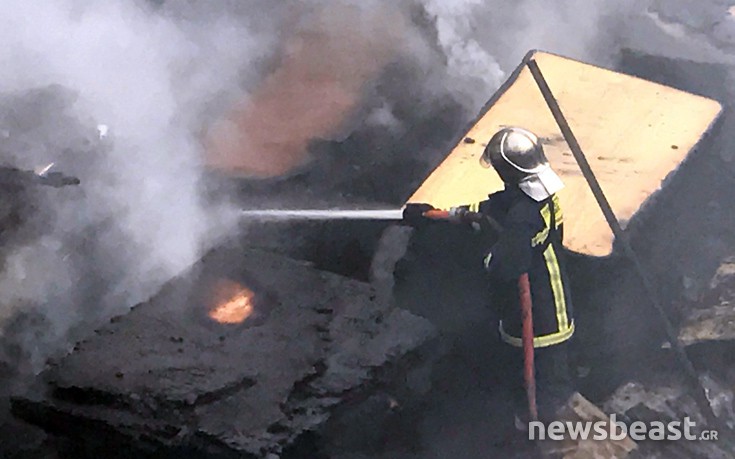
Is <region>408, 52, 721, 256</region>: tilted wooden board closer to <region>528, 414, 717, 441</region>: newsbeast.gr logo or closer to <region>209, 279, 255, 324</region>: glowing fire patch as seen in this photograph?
<region>528, 414, 717, 441</region>: newsbeast.gr logo

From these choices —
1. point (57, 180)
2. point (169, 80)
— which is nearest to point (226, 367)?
point (57, 180)

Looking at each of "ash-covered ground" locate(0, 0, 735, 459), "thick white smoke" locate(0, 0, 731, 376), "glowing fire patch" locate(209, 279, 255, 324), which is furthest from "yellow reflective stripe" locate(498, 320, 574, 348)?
"thick white smoke" locate(0, 0, 731, 376)

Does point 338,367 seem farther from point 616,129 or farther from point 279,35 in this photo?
point 279,35

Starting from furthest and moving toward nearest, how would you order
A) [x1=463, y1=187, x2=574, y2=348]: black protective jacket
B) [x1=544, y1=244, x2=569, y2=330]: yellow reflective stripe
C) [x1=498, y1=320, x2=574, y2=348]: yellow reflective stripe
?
[x1=498, y1=320, x2=574, y2=348]: yellow reflective stripe < [x1=544, y1=244, x2=569, y2=330]: yellow reflective stripe < [x1=463, y1=187, x2=574, y2=348]: black protective jacket

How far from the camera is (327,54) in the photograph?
7.91 metres

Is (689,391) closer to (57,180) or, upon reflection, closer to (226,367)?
(226,367)

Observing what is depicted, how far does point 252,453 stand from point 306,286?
48.2 inches

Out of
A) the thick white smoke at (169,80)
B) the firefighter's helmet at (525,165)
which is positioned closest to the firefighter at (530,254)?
the firefighter's helmet at (525,165)

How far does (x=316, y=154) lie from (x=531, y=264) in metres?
2.45

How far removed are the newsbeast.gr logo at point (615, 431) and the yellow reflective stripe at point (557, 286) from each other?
2.02 ft

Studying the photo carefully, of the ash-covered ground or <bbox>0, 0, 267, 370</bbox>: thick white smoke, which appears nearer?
the ash-covered ground

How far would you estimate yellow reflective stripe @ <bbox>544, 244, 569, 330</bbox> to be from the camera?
16.0ft

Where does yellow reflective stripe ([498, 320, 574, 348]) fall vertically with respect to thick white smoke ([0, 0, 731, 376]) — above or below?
below

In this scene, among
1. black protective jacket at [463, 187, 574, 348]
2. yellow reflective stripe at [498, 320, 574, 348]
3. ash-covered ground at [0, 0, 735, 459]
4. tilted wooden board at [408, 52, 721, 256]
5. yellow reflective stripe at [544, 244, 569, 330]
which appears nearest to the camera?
black protective jacket at [463, 187, 574, 348]
